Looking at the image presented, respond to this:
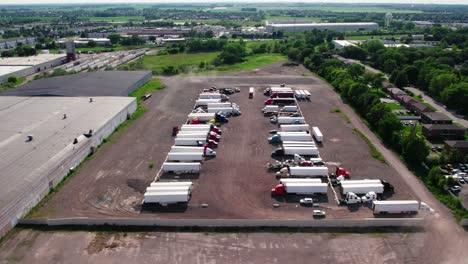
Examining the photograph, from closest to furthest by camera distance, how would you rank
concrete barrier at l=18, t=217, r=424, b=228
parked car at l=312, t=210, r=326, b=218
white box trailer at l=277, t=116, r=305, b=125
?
concrete barrier at l=18, t=217, r=424, b=228, parked car at l=312, t=210, r=326, b=218, white box trailer at l=277, t=116, r=305, b=125

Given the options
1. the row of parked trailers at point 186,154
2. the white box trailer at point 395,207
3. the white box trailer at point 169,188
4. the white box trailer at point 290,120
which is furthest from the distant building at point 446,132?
the white box trailer at point 169,188

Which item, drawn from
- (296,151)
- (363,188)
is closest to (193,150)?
(296,151)

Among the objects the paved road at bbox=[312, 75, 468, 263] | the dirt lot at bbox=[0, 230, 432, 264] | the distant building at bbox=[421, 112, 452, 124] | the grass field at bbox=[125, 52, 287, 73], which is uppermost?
the grass field at bbox=[125, 52, 287, 73]

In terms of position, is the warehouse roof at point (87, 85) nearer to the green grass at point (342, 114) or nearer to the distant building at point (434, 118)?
the green grass at point (342, 114)

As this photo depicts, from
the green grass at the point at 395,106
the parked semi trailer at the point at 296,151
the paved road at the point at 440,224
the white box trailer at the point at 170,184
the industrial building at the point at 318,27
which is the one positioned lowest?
the paved road at the point at 440,224

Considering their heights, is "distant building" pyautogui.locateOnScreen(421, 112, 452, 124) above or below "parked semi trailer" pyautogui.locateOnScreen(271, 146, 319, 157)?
above

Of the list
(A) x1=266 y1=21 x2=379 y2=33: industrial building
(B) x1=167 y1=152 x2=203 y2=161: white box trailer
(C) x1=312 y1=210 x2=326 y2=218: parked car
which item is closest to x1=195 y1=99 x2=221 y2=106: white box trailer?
(B) x1=167 y1=152 x2=203 y2=161: white box trailer

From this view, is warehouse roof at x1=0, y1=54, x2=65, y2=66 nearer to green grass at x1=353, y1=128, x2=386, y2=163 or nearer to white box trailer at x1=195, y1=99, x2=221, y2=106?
white box trailer at x1=195, y1=99, x2=221, y2=106
